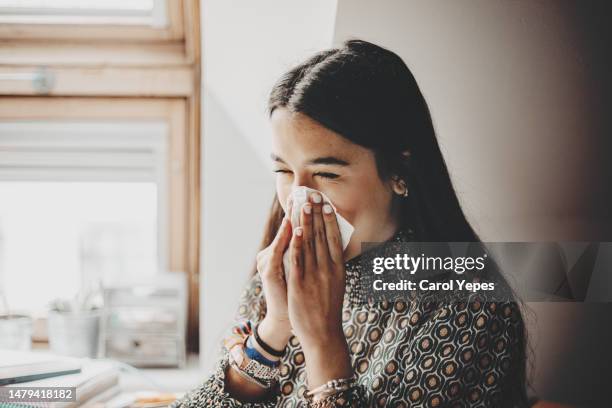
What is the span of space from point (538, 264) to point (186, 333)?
0.65 metres

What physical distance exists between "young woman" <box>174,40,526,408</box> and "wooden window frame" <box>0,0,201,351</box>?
0.38m

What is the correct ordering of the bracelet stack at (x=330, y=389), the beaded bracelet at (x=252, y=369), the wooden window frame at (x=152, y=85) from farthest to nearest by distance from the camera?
the wooden window frame at (x=152, y=85) → the beaded bracelet at (x=252, y=369) → the bracelet stack at (x=330, y=389)

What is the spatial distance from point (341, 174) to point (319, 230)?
76 millimetres

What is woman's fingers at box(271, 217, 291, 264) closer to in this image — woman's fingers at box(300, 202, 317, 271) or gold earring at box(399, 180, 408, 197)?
woman's fingers at box(300, 202, 317, 271)

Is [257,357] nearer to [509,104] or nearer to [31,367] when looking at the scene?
[31,367]

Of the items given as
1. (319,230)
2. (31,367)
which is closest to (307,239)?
(319,230)

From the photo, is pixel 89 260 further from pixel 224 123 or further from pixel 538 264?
pixel 538 264

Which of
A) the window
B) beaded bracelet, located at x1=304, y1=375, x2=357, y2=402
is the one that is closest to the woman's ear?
beaded bracelet, located at x1=304, y1=375, x2=357, y2=402

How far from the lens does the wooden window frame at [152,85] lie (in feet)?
3.40

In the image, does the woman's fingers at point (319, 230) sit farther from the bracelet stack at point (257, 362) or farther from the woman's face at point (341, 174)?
the bracelet stack at point (257, 362)

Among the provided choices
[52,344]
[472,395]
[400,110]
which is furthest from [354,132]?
[52,344]

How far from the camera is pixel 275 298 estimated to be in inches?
28.3

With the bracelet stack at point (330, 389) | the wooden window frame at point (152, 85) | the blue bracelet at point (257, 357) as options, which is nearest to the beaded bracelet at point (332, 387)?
the bracelet stack at point (330, 389)

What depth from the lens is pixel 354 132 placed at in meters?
0.65
